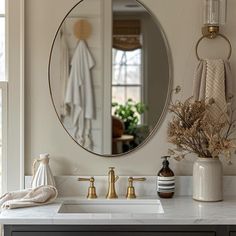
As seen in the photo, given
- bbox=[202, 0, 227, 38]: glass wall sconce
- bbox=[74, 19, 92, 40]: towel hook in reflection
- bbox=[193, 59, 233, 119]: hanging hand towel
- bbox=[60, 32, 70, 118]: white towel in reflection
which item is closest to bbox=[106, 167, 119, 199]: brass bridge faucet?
bbox=[60, 32, 70, 118]: white towel in reflection

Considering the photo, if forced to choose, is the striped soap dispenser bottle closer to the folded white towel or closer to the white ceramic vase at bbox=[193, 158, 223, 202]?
the white ceramic vase at bbox=[193, 158, 223, 202]

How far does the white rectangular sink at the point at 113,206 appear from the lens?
8.36ft

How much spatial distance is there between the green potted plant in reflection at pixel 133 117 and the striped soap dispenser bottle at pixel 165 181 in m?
0.20

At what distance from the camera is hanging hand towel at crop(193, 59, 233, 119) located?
2590 millimetres

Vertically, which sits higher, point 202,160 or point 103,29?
point 103,29

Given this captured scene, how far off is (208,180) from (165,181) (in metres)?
0.24

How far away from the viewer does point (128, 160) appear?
2709 millimetres

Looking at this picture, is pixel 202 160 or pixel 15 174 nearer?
pixel 202 160

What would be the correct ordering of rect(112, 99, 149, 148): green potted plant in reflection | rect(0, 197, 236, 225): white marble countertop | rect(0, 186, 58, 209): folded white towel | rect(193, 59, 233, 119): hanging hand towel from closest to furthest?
rect(0, 197, 236, 225): white marble countertop < rect(0, 186, 58, 209): folded white towel < rect(193, 59, 233, 119): hanging hand towel < rect(112, 99, 149, 148): green potted plant in reflection

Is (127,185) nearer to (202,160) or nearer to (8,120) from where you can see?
(202,160)

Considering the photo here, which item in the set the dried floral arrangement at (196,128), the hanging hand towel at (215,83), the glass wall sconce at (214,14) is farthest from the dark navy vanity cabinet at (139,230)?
the glass wall sconce at (214,14)

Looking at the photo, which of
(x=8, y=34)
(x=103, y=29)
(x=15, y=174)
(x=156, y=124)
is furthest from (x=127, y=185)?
(x=8, y=34)

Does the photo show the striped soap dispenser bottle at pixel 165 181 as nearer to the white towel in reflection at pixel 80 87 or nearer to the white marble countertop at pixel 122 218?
the white marble countertop at pixel 122 218

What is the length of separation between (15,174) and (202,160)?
1.05 m
